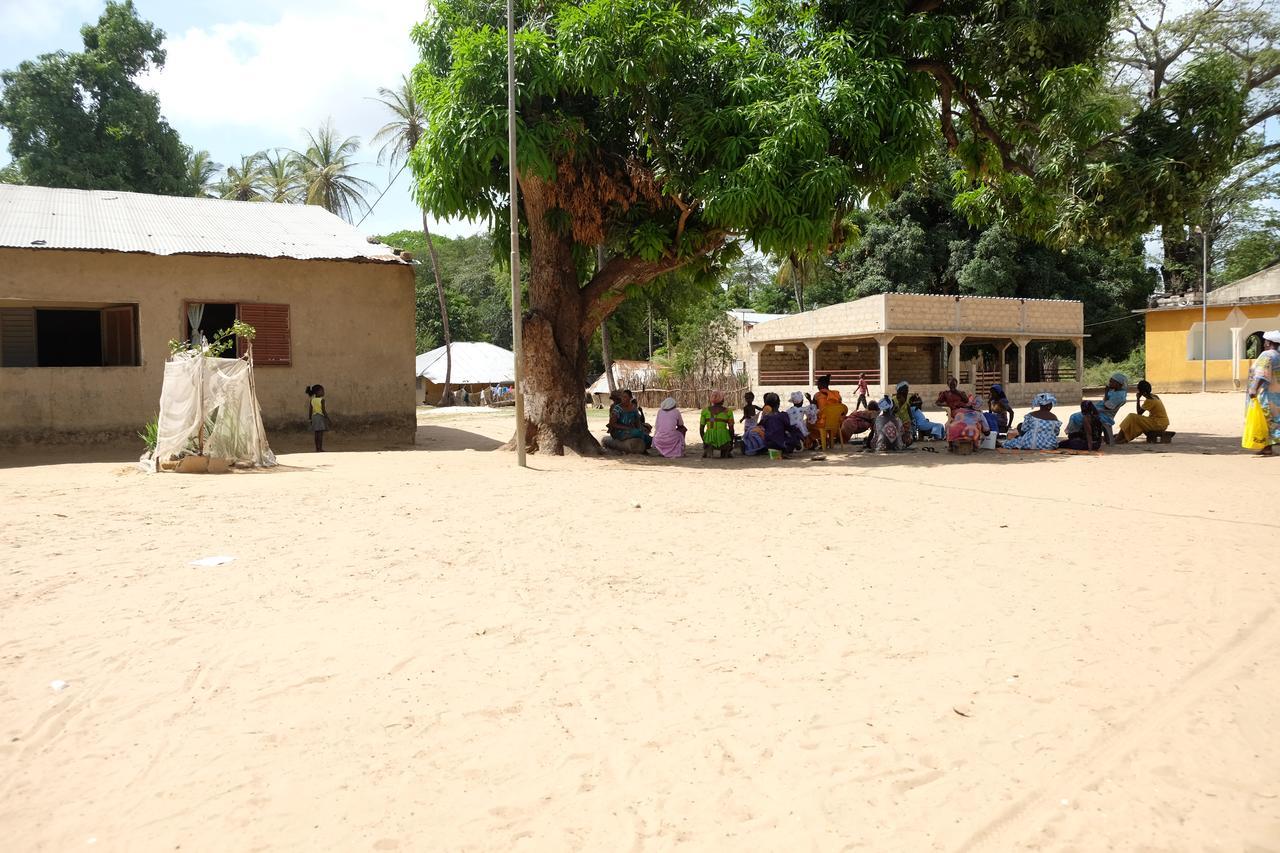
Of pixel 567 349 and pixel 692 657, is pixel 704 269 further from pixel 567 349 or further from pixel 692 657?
pixel 692 657

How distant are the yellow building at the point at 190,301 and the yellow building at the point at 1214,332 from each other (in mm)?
27387

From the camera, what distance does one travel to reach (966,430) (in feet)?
43.2

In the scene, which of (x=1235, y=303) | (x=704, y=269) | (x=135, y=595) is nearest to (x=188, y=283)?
(x=704, y=269)

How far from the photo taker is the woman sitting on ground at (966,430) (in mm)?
13180

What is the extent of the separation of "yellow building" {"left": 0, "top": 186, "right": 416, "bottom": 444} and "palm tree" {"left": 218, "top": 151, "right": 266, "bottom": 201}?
65.5ft

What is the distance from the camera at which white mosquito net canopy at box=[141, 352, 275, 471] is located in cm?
1066

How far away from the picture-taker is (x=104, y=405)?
13555 millimetres

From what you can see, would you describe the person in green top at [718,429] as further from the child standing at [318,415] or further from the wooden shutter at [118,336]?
the wooden shutter at [118,336]

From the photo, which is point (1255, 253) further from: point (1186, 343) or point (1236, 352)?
point (1236, 352)

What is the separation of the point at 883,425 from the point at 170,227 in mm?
12376

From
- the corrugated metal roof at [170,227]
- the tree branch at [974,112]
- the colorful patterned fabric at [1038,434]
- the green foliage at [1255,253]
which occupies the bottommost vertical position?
the colorful patterned fabric at [1038,434]

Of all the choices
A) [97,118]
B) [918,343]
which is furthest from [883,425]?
[97,118]

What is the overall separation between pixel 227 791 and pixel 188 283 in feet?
42.1

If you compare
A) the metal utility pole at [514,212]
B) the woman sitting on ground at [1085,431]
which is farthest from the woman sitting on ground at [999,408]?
the metal utility pole at [514,212]
